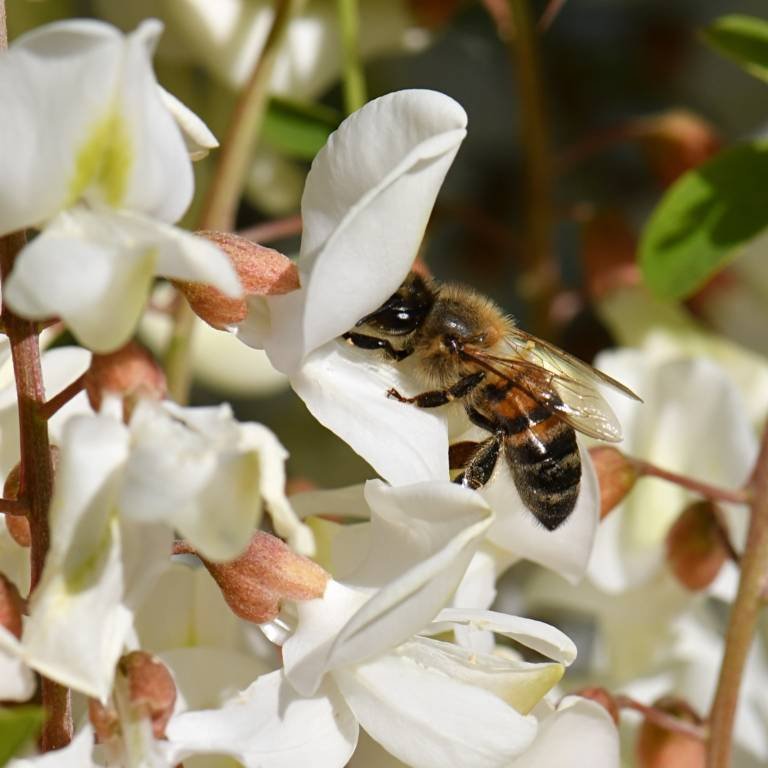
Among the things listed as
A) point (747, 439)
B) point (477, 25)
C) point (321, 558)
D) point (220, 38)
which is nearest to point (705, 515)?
point (747, 439)

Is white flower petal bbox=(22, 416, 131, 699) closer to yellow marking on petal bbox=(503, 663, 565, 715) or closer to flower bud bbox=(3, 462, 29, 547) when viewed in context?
flower bud bbox=(3, 462, 29, 547)

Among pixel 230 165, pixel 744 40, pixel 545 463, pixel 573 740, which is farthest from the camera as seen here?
pixel 230 165

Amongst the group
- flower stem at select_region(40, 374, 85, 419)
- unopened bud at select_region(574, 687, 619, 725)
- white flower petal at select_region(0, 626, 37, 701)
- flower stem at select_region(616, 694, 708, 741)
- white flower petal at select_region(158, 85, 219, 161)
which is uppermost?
white flower petal at select_region(158, 85, 219, 161)

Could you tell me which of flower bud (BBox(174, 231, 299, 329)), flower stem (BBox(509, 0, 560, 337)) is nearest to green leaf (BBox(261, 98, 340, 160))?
flower stem (BBox(509, 0, 560, 337))

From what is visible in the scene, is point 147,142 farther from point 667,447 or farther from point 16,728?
point 667,447

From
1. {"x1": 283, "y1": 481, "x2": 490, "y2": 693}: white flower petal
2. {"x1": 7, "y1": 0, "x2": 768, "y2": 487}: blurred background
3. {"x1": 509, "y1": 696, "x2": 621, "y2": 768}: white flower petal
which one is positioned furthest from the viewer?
{"x1": 7, "y1": 0, "x2": 768, "y2": 487}: blurred background

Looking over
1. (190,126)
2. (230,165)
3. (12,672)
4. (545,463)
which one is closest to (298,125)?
(230,165)
